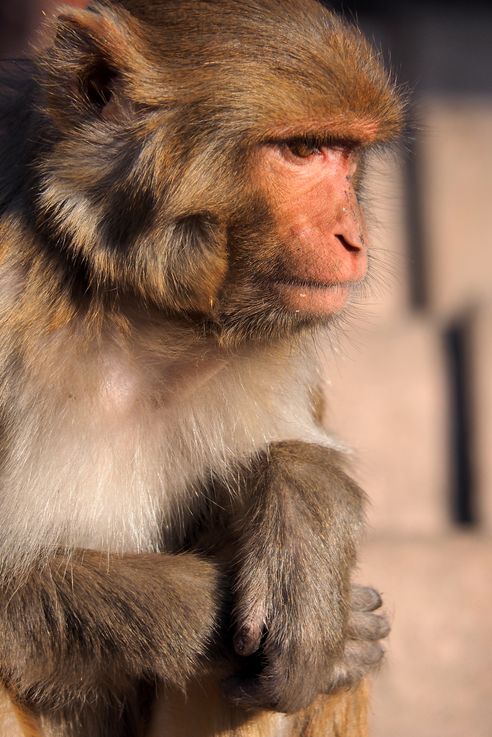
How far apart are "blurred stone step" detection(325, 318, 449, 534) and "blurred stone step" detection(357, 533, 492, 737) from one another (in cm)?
90

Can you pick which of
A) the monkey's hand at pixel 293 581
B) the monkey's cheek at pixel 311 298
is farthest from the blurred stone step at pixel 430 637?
the monkey's cheek at pixel 311 298

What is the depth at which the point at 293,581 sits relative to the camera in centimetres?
336

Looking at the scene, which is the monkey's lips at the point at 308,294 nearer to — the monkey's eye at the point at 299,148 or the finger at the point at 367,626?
the monkey's eye at the point at 299,148

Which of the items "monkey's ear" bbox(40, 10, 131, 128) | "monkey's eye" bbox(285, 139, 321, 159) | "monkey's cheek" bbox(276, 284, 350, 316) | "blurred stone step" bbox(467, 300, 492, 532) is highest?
"monkey's ear" bbox(40, 10, 131, 128)

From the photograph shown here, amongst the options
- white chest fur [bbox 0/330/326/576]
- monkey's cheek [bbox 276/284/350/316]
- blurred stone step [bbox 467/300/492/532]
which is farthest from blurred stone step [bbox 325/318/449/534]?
monkey's cheek [bbox 276/284/350/316]

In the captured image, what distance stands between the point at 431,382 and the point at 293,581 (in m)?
4.27

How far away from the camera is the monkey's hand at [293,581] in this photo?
3.32 m

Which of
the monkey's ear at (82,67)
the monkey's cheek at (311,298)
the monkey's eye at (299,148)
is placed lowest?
the monkey's cheek at (311,298)

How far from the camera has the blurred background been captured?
20.9 ft

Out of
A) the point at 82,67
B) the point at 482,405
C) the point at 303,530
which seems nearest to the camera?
the point at 82,67

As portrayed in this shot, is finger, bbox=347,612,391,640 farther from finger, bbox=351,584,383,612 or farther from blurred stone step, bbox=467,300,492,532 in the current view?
blurred stone step, bbox=467,300,492,532

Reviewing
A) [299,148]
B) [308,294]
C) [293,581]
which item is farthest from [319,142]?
[293,581]

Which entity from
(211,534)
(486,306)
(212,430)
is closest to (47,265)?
(212,430)

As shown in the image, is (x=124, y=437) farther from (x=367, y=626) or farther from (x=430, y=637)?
(x=430, y=637)
